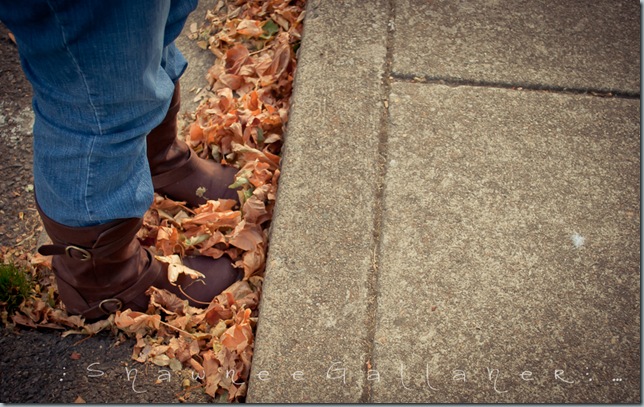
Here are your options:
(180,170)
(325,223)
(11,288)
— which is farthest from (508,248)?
(11,288)

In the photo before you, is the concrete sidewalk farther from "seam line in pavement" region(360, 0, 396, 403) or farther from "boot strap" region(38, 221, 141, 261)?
"boot strap" region(38, 221, 141, 261)

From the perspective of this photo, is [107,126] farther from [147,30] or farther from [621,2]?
→ [621,2]

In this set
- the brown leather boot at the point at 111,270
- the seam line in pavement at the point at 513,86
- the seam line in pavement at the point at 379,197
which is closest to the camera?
the brown leather boot at the point at 111,270

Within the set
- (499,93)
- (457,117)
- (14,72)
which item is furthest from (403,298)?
(14,72)

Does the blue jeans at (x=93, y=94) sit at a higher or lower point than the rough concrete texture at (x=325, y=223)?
higher

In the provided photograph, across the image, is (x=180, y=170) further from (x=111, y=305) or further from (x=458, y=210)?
(x=458, y=210)

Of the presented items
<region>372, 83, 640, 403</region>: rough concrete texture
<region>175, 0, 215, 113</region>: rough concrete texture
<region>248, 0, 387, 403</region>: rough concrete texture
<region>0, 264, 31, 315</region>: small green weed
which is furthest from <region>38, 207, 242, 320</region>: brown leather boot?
<region>175, 0, 215, 113</region>: rough concrete texture

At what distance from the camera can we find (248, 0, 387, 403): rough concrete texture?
158cm

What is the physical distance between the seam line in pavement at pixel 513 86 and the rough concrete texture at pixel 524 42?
10 mm

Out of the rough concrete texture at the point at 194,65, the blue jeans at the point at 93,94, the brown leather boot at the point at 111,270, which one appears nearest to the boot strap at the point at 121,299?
the brown leather boot at the point at 111,270

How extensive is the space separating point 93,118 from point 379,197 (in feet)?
2.99

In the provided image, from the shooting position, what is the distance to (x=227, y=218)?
6.43 feet

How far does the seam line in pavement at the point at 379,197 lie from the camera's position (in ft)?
5.24

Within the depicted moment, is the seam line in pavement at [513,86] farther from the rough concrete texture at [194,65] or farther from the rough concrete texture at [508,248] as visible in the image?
the rough concrete texture at [194,65]
